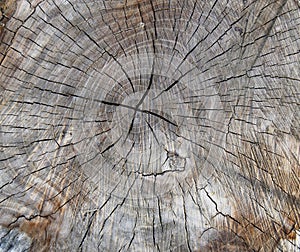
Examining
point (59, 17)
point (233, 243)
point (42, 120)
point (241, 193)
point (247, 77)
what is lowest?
point (233, 243)

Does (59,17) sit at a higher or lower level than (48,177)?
higher

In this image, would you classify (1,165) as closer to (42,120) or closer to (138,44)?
(42,120)

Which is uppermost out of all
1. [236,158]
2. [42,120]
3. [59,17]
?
[59,17]

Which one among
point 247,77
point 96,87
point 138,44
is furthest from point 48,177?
point 247,77

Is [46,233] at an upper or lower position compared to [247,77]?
lower

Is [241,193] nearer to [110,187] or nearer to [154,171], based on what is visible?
[154,171]

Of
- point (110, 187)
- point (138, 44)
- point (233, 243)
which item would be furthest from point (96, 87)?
point (233, 243)
